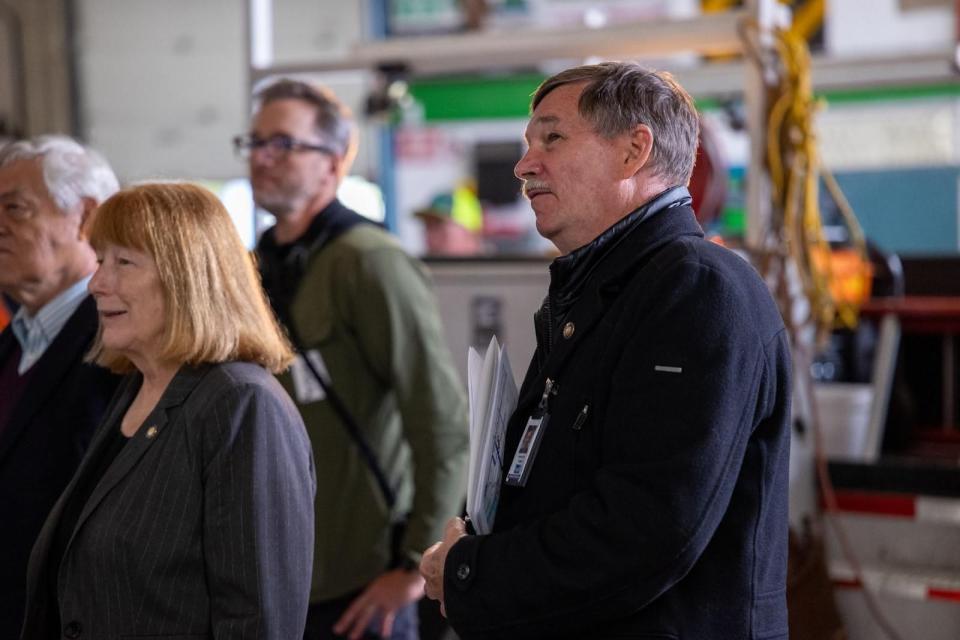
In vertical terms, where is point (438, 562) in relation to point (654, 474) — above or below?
below

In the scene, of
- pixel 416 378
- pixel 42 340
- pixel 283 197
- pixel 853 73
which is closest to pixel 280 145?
pixel 283 197

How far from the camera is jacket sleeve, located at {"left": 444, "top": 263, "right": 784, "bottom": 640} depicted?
131 centimetres

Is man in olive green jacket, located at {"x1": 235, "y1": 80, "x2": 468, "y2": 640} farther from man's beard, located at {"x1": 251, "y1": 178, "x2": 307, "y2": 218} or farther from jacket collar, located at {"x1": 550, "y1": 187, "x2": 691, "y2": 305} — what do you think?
jacket collar, located at {"x1": 550, "y1": 187, "x2": 691, "y2": 305}

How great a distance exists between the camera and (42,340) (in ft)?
7.54

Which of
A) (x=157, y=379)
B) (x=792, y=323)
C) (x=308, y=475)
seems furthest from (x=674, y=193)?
(x=792, y=323)

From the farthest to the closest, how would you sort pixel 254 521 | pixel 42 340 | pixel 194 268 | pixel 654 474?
pixel 42 340 < pixel 194 268 < pixel 254 521 < pixel 654 474

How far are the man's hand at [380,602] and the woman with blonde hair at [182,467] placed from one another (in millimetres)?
816

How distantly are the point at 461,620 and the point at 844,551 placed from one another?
2.03 meters

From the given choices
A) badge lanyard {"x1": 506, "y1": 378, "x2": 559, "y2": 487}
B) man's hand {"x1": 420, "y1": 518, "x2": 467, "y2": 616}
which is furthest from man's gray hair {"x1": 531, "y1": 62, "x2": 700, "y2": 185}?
man's hand {"x1": 420, "y1": 518, "x2": 467, "y2": 616}

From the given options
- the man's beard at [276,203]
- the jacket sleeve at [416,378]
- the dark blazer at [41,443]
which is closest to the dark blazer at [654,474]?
the dark blazer at [41,443]

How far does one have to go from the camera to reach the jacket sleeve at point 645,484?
4.30 ft

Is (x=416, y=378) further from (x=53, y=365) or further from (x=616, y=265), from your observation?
(x=616, y=265)

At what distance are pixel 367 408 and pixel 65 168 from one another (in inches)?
32.6

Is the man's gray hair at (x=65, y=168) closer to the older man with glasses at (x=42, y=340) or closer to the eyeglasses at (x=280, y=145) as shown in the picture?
the older man with glasses at (x=42, y=340)
